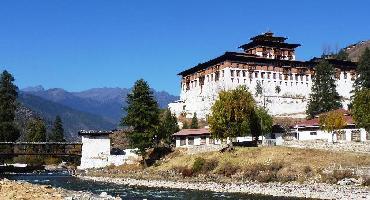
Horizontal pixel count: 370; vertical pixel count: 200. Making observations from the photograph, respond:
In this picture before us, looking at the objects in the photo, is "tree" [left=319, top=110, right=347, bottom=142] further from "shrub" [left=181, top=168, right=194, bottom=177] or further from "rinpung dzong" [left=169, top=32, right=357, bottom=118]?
"rinpung dzong" [left=169, top=32, right=357, bottom=118]

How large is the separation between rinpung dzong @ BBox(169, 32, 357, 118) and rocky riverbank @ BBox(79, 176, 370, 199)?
219 feet

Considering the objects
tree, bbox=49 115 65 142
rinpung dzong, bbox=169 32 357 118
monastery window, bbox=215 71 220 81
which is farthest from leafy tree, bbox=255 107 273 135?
tree, bbox=49 115 65 142

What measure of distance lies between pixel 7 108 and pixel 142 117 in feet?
125

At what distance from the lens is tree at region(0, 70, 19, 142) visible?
102688mm

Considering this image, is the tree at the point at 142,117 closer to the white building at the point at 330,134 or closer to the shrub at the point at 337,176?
the white building at the point at 330,134

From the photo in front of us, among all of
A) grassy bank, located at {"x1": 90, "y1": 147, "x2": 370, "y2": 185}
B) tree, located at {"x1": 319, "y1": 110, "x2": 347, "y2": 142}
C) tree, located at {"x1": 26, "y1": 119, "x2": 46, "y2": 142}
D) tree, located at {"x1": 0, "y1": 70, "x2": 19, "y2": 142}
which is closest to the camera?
grassy bank, located at {"x1": 90, "y1": 147, "x2": 370, "y2": 185}

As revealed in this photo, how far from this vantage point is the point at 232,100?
78.6m

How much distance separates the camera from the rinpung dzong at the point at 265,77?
130 meters

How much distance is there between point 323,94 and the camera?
384 feet

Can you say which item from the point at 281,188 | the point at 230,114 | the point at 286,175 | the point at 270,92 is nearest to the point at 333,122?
the point at 230,114

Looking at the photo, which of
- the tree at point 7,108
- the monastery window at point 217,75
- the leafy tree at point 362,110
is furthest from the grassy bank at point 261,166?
the monastery window at point 217,75

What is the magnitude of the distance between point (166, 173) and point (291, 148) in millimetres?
18473

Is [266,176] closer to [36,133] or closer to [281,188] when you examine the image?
[281,188]

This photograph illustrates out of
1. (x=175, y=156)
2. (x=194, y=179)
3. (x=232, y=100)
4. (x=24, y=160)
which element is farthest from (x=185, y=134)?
(x=24, y=160)
